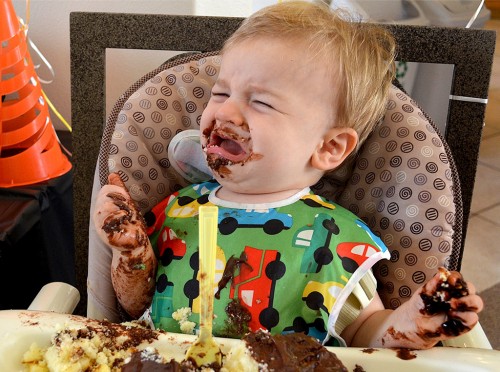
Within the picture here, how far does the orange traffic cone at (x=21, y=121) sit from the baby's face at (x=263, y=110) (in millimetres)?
586

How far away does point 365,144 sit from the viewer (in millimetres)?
956

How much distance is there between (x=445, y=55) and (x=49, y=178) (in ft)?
2.88

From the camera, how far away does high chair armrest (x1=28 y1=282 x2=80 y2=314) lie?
2.89ft

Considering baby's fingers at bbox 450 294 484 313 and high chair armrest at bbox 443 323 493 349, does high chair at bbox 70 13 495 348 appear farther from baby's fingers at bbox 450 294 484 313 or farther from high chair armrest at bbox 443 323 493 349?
baby's fingers at bbox 450 294 484 313

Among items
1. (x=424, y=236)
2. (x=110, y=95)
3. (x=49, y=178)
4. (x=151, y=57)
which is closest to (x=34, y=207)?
(x=49, y=178)

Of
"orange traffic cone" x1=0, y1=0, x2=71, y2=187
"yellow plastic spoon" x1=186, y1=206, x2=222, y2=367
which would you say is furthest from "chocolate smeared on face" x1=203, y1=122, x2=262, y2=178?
"orange traffic cone" x1=0, y1=0, x2=71, y2=187

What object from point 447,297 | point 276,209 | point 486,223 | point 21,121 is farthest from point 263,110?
point 486,223

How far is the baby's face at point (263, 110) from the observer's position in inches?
32.7

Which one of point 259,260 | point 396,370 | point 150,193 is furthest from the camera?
point 150,193

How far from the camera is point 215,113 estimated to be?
841mm

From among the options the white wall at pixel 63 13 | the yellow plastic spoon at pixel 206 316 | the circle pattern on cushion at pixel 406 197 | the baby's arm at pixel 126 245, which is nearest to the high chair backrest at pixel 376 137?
the circle pattern on cushion at pixel 406 197

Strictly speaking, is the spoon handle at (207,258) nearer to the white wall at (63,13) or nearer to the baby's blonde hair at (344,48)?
the baby's blonde hair at (344,48)

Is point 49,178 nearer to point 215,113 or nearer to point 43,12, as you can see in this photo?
point 43,12

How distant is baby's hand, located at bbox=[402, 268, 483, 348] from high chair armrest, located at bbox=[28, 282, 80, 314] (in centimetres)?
53
